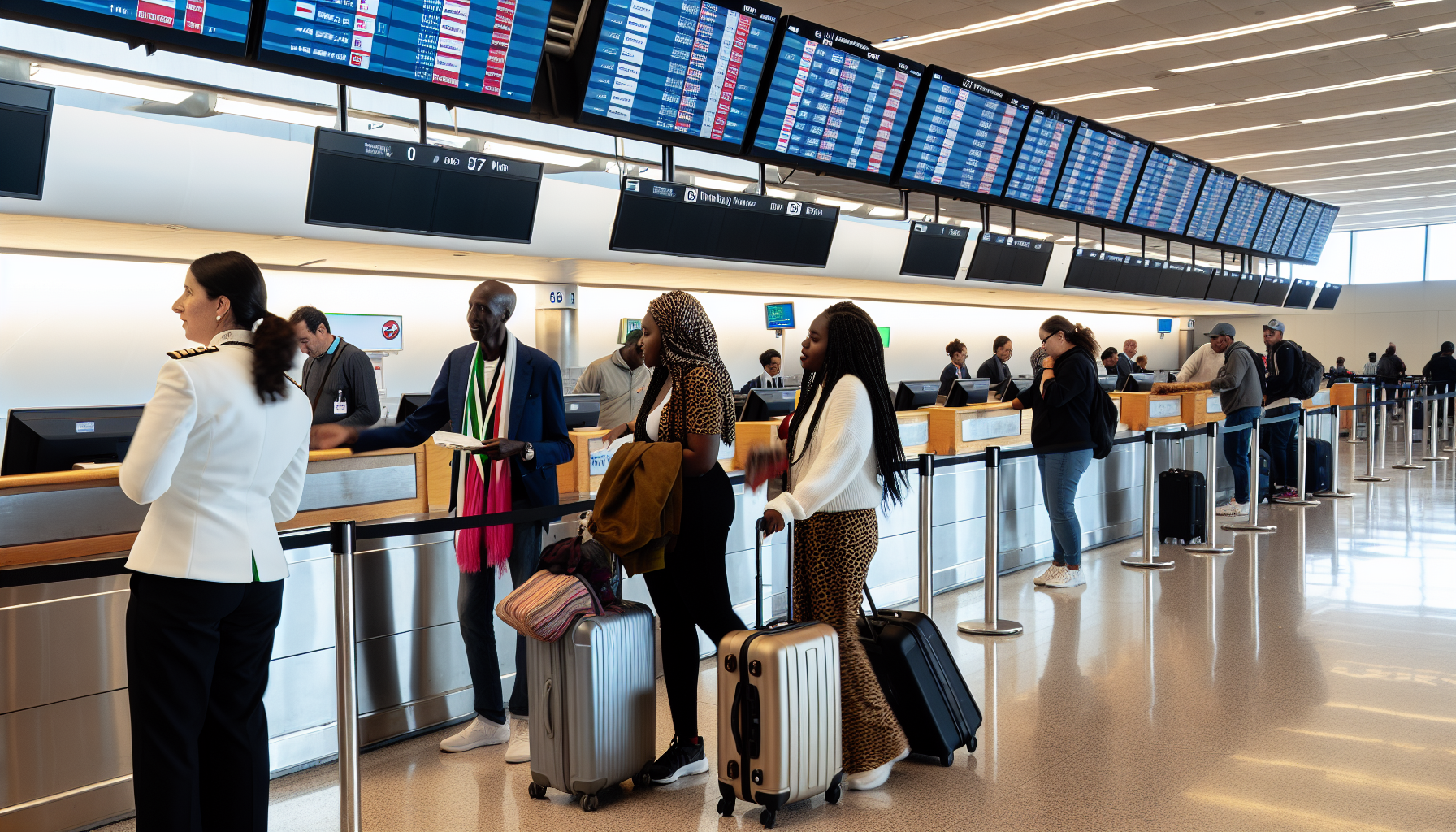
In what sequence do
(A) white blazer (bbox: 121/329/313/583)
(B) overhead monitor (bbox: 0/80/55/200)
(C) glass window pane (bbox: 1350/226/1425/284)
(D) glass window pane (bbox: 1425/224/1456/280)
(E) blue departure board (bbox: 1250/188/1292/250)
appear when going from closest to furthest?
(A) white blazer (bbox: 121/329/313/583) → (B) overhead monitor (bbox: 0/80/55/200) → (E) blue departure board (bbox: 1250/188/1292/250) → (D) glass window pane (bbox: 1425/224/1456/280) → (C) glass window pane (bbox: 1350/226/1425/284)

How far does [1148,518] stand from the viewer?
21.9 ft

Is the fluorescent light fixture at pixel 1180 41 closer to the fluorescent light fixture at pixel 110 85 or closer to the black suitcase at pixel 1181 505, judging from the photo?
the black suitcase at pixel 1181 505

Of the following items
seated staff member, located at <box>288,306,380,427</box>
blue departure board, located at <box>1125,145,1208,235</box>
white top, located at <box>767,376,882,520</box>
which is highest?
blue departure board, located at <box>1125,145,1208,235</box>

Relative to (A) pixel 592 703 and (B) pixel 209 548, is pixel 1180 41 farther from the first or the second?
(B) pixel 209 548

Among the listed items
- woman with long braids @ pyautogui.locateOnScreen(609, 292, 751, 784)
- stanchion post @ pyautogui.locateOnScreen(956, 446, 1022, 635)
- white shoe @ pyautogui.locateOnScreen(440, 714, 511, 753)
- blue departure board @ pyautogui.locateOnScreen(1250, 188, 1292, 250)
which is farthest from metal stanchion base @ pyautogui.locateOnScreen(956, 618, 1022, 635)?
blue departure board @ pyautogui.locateOnScreen(1250, 188, 1292, 250)

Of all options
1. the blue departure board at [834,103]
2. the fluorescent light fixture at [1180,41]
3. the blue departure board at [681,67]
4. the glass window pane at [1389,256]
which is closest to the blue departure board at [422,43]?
the blue departure board at [681,67]

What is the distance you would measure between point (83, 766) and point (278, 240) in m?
6.05

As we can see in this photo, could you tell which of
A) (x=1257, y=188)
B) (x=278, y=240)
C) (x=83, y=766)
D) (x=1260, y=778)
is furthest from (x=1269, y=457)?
(x=83, y=766)

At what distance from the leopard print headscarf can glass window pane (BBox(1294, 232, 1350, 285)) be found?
2736cm

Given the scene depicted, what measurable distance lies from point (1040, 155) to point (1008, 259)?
893 millimetres

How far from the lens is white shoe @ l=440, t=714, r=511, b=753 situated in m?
3.73

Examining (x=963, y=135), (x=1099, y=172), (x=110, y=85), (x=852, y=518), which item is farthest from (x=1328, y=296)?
(x=852, y=518)

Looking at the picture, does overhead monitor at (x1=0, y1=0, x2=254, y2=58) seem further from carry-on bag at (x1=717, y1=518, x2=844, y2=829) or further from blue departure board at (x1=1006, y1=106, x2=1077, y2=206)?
blue departure board at (x1=1006, y1=106, x2=1077, y2=206)

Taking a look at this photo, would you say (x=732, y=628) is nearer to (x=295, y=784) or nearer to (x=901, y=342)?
(x=295, y=784)
